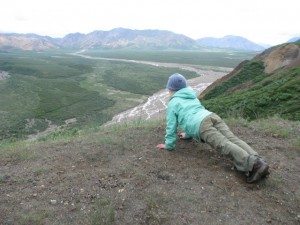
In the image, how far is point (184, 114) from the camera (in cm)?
603

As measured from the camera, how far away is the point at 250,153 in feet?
17.7

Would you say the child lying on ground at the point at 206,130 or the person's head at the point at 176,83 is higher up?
the person's head at the point at 176,83

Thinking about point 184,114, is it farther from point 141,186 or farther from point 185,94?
point 141,186

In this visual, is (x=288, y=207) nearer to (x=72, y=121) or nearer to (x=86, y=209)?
(x=86, y=209)

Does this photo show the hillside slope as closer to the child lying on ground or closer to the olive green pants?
the child lying on ground

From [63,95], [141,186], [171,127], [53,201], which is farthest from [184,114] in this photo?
[63,95]

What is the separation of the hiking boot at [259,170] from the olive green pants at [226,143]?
6 cm

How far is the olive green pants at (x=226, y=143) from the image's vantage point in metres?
5.29

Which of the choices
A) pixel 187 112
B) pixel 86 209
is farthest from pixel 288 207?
pixel 86 209

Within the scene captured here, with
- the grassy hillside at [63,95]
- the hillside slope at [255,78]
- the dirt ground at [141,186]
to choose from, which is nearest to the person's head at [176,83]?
the dirt ground at [141,186]

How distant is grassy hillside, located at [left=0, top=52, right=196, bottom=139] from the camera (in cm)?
3897

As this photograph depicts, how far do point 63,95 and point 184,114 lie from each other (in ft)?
166

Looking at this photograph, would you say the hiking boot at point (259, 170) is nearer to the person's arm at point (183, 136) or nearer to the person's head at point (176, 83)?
the person's arm at point (183, 136)

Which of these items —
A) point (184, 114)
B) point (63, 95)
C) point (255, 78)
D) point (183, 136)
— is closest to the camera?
point (184, 114)
